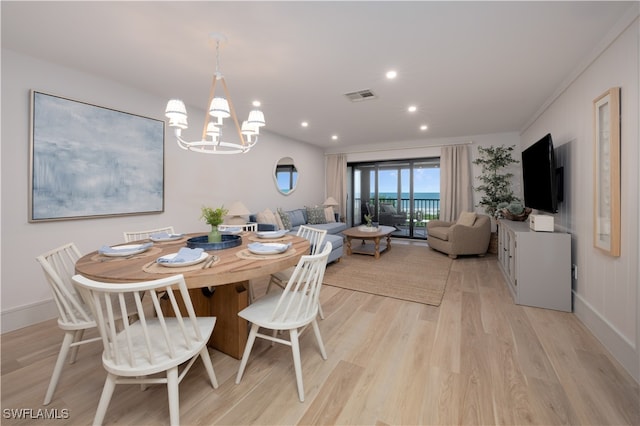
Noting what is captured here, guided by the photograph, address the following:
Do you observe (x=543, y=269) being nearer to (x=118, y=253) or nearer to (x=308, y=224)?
(x=118, y=253)

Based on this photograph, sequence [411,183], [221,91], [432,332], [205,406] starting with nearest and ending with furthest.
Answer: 1. [205,406]
2. [432,332]
3. [221,91]
4. [411,183]

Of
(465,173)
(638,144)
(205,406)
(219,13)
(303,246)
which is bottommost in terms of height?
(205,406)

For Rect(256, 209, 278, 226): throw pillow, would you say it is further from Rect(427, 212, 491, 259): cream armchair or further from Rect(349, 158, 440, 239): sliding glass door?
Rect(349, 158, 440, 239): sliding glass door

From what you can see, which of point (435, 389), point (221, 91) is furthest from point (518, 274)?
point (221, 91)

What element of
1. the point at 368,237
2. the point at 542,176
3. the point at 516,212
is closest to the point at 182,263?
the point at 368,237

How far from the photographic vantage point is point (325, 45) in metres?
2.15

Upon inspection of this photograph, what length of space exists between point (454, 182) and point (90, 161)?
620 centimetres

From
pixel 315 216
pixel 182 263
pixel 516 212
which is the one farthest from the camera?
pixel 315 216

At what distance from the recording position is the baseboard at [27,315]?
2.25 m

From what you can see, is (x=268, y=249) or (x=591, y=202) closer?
(x=268, y=249)

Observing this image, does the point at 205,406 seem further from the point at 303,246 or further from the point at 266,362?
the point at 303,246

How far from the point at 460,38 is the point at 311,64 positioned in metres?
1.27

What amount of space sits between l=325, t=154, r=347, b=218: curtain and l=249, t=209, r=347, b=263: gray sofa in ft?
A: 2.43

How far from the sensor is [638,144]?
1696mm
